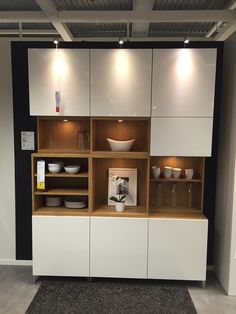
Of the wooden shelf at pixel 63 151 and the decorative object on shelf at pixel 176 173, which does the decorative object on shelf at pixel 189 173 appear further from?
the wooden shelf at pixel 63 151

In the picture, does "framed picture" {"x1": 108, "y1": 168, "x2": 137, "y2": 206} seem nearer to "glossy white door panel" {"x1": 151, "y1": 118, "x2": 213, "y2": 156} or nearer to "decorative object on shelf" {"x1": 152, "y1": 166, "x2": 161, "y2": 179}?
"decorative object on shelf" {"x1": 152, "y1": 166, "x2": 161, "y2": 179}

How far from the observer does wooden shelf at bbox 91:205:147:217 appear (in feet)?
9.98

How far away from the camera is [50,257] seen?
3.07 meters

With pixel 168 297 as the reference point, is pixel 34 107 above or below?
above

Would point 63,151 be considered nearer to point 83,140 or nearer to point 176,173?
point 83,140

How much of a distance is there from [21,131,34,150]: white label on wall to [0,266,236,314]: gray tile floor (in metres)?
1.43

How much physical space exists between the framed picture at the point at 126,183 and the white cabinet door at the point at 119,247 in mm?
400

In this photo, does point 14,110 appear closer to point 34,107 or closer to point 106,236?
point 34,107

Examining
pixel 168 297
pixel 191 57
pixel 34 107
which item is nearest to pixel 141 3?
pixel 191 57

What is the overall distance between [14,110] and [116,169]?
1.33m

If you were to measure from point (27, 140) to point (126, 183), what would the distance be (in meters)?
1.22

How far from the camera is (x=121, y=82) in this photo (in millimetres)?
2910

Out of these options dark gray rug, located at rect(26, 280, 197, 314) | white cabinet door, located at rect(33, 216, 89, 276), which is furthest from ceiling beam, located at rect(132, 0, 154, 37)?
dark gray rug, located at rect(26, 280, 197, 314)

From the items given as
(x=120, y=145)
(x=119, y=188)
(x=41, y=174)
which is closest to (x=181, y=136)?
(x=120, y=145)
